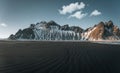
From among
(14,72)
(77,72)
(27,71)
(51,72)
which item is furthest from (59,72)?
(14,72)

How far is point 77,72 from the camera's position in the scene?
17.1 meters

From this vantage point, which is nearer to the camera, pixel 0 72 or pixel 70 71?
pixel 0 72

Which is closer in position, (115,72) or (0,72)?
(0,72)

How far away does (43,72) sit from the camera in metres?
16.9

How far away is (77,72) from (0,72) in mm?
7815

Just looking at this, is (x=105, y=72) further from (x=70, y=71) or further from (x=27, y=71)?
(x=27, y=71)

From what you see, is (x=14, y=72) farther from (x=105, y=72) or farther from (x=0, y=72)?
(x=105, y=72)

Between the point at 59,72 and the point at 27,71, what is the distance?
3367 millimetres

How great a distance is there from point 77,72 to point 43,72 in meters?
3.53

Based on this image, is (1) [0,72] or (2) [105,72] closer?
(1) [0,72]

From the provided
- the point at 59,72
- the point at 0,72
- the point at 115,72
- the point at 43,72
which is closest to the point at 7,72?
the point at 0,72

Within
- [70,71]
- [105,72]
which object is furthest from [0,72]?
[105,72]

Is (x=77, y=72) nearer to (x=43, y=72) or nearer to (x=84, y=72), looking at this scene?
(x=84, y=72)

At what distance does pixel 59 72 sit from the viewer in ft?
55.9
